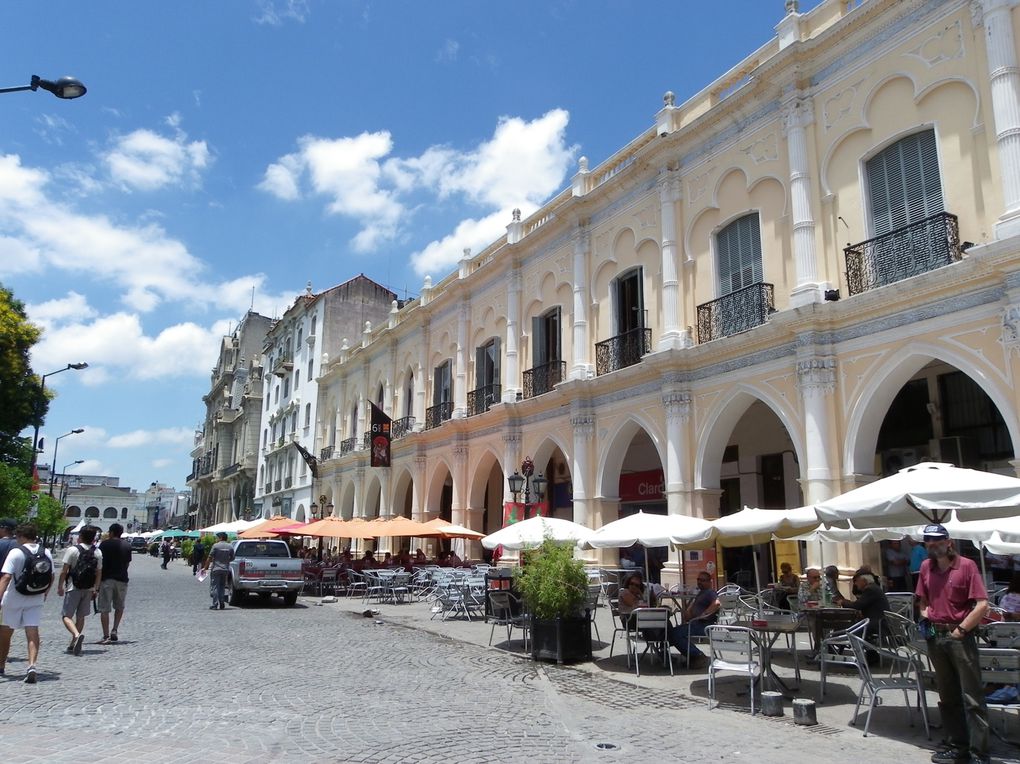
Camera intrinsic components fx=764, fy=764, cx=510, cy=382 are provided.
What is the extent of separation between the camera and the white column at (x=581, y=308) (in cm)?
2128

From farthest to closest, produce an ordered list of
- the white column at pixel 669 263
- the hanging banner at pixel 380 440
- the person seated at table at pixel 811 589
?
the hanging banner at pixel 380 440 < the white column at pixel 669 263 < the person seated at table at pixel 811 589

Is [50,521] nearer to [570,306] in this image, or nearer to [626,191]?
[570,306]

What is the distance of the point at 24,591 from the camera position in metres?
8.55

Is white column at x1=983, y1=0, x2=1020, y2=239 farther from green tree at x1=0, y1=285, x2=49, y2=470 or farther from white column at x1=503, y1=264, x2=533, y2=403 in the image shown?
green tree at x1=0, y1=285, x2=49, y2=470

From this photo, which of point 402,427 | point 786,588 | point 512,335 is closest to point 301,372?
point 402,427

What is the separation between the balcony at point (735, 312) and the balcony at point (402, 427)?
16.2m

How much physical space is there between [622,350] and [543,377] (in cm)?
371

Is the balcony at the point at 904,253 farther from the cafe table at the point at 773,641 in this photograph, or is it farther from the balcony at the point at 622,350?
the cafe table at the point at 773,641

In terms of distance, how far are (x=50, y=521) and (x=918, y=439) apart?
51.0 meters

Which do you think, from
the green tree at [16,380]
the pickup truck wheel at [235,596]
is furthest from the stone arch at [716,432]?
the green tree at [16,380]

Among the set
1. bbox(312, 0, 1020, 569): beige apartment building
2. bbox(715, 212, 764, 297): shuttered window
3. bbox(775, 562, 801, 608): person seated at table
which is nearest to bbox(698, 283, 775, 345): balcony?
bbox(312, 0, 1020, 569): beige apartment building

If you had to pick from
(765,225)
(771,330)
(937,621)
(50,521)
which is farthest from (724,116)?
(50,521)

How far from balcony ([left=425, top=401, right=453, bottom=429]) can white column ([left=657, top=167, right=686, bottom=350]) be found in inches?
464

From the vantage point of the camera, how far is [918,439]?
53.7 ft
